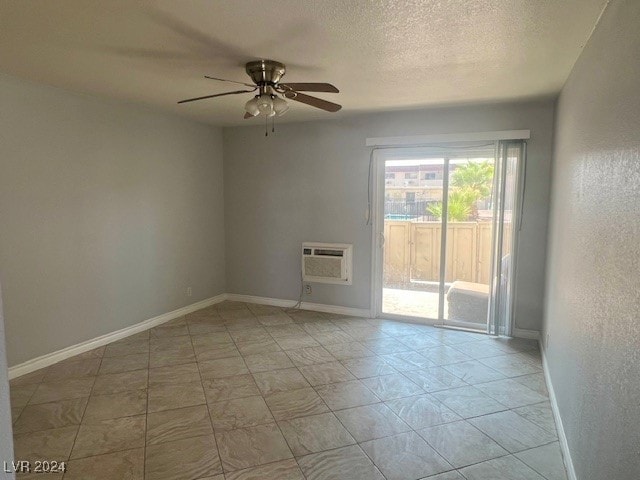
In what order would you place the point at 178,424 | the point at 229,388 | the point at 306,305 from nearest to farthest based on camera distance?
the point at 178,424, the point at 229,388, the point at 306,305

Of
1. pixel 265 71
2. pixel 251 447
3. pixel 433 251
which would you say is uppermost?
pixel 265 71

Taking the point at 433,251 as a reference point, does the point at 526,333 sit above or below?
below

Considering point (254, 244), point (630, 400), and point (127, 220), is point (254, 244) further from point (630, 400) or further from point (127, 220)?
point (630, 400)

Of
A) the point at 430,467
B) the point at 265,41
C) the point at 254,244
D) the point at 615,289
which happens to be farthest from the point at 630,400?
the point at 254,244

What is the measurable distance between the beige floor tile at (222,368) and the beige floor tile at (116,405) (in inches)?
20.5

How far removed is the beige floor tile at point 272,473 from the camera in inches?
80.0

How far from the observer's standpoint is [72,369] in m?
3.29

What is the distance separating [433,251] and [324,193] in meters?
1.52

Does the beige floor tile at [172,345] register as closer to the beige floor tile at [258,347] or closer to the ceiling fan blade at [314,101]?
the beige floor tile at [258,347]

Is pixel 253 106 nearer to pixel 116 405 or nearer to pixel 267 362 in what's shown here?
pixel 267 362

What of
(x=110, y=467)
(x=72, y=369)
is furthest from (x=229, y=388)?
(x=72, y=369)

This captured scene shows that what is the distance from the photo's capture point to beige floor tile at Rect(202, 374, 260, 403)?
113 inches

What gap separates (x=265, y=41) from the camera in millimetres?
2346

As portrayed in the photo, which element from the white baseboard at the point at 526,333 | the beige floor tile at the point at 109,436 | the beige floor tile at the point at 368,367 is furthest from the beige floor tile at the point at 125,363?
the white baseboard at the point at 526,333
